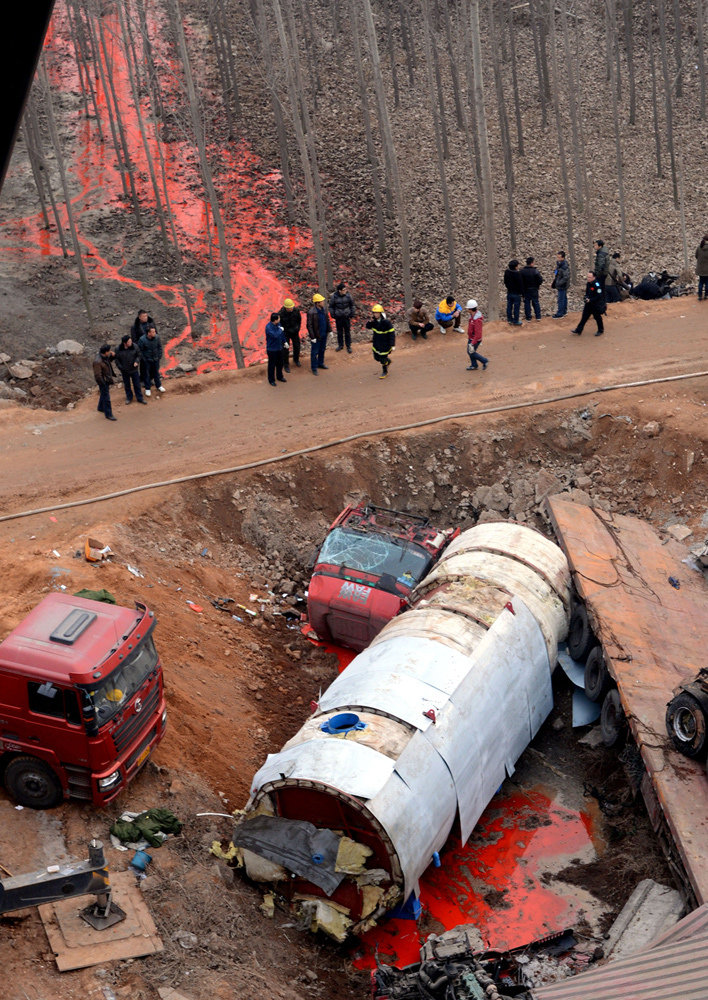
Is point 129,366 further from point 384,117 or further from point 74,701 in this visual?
point 384,117

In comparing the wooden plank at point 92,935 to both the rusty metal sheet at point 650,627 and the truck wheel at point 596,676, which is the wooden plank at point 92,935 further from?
the truck wheel at point 596,676

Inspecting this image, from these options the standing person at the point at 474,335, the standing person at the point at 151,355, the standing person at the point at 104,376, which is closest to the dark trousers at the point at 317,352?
the standing person at the point at 474,335

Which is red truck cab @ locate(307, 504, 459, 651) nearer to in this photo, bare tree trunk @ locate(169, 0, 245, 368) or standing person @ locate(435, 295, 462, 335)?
standing person @ locate(435, 295, 462, 335)

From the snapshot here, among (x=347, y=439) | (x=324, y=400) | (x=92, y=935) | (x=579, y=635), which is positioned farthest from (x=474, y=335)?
(x=92, y=935)

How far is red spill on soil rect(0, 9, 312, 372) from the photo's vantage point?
32.0 metres

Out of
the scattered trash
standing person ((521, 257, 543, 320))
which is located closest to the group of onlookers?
the scattered trash

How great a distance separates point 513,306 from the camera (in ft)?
78.1

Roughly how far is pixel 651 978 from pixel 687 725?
398cm

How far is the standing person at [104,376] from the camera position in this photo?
19.3m

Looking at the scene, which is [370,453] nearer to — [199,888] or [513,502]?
[513,502]

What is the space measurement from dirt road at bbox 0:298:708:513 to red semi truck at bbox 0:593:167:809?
6.71 metres

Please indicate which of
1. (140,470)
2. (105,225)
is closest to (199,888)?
(140,470)

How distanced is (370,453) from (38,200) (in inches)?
1004

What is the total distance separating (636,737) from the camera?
12195 millimetres
